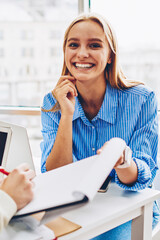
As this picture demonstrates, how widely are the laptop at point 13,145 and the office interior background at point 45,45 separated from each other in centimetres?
113

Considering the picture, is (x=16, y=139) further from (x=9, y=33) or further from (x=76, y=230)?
(x=9, y=33)

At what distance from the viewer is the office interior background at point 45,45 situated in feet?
7.32

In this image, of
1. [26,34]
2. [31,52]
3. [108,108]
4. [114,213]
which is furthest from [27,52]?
[114,213]

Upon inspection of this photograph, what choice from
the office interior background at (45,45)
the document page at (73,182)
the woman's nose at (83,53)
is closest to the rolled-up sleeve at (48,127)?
the woman's nose at (83,53)

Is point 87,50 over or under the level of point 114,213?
over

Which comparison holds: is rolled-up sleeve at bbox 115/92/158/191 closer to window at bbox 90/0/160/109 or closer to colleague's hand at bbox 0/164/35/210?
colleague's hand at bbox 0/164/35/210

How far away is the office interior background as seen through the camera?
2.23m

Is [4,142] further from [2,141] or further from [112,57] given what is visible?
[112,57]

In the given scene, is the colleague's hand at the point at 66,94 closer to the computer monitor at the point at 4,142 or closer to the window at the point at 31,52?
the computer monitor at the point at 4,142

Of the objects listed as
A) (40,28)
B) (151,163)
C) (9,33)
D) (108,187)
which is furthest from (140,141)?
(9,33)

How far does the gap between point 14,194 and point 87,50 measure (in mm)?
811

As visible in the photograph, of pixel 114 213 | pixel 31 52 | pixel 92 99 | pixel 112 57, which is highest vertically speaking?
pixel 31 52

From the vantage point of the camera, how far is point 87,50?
138 centimetres

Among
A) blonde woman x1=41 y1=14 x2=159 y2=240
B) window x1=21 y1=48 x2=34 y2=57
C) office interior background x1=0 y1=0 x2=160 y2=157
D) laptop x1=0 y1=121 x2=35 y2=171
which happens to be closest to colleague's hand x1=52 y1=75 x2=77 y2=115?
blonde woman x1=41 y1=14 x2=159 y2=240
